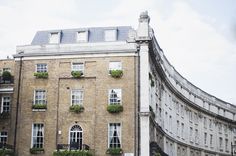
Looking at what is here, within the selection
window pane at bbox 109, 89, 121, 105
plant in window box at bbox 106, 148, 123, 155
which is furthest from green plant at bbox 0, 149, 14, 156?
window pane at bbox 109, 89, 121, 105

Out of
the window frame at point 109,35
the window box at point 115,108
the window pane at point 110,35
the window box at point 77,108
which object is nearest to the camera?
the window box at point 115,108

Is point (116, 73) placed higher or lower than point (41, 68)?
lower

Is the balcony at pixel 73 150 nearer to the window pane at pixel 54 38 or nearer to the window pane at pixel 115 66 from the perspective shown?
the window pane at pixel 115 66

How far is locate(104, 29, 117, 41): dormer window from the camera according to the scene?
49500 mm

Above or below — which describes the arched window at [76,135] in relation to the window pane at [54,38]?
below

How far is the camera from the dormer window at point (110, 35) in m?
49.5

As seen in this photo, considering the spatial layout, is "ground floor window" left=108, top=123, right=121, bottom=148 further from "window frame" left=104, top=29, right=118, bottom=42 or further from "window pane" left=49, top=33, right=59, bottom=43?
"window pane" left=49, top=33, right=59, bottom=43

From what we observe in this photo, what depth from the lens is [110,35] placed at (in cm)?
4981

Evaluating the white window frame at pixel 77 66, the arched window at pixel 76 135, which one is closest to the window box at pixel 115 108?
the arched window at pixel 76 135

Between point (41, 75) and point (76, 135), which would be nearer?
point (76, 135)

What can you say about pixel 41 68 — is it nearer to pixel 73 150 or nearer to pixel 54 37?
pixel 54 37

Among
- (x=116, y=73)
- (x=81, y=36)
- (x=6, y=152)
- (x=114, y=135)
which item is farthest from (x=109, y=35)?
(x=6, y=152)

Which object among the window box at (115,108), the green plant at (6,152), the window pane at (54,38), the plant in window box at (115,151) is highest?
the window pane at (54,38)

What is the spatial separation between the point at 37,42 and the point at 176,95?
848 inches
